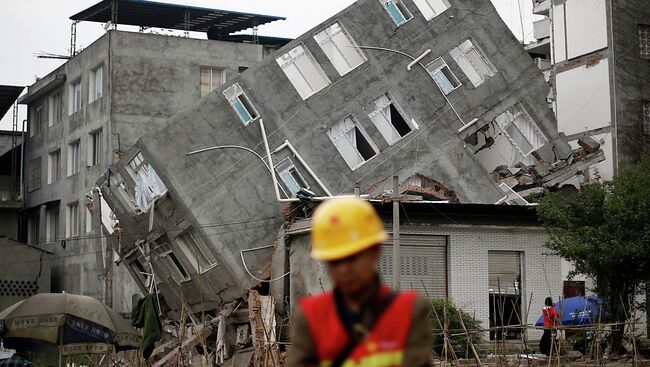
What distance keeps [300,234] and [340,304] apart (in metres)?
22.5

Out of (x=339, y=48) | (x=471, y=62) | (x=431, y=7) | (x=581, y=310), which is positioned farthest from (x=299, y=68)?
(x=581, y=310)

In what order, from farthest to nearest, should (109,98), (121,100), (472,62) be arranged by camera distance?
1. (121,100)
2. (109,98)
3. (472,62)

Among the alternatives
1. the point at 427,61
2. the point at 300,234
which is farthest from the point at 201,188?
the point at 427,61

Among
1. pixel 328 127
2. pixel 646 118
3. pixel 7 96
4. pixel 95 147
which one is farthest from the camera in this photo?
pixel 7 96

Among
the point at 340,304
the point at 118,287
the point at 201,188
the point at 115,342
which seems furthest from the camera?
the point at 118,287

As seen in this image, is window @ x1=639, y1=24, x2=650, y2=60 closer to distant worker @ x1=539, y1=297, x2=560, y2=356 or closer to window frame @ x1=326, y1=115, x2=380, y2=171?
window frame @ x1=326, y1=115, x2=380, y2=171

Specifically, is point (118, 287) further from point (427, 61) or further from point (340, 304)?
point (340, 304)

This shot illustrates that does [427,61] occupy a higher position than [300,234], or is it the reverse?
[427,61]

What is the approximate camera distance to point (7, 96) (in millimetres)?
46625

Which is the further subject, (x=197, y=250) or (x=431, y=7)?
(x=431, y=7)

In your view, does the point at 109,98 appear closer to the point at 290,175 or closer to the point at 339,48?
the point at 339,48

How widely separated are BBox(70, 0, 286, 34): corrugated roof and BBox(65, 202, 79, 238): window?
765 centimetres

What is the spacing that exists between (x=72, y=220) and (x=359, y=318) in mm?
40529

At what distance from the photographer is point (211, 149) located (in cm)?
2833
